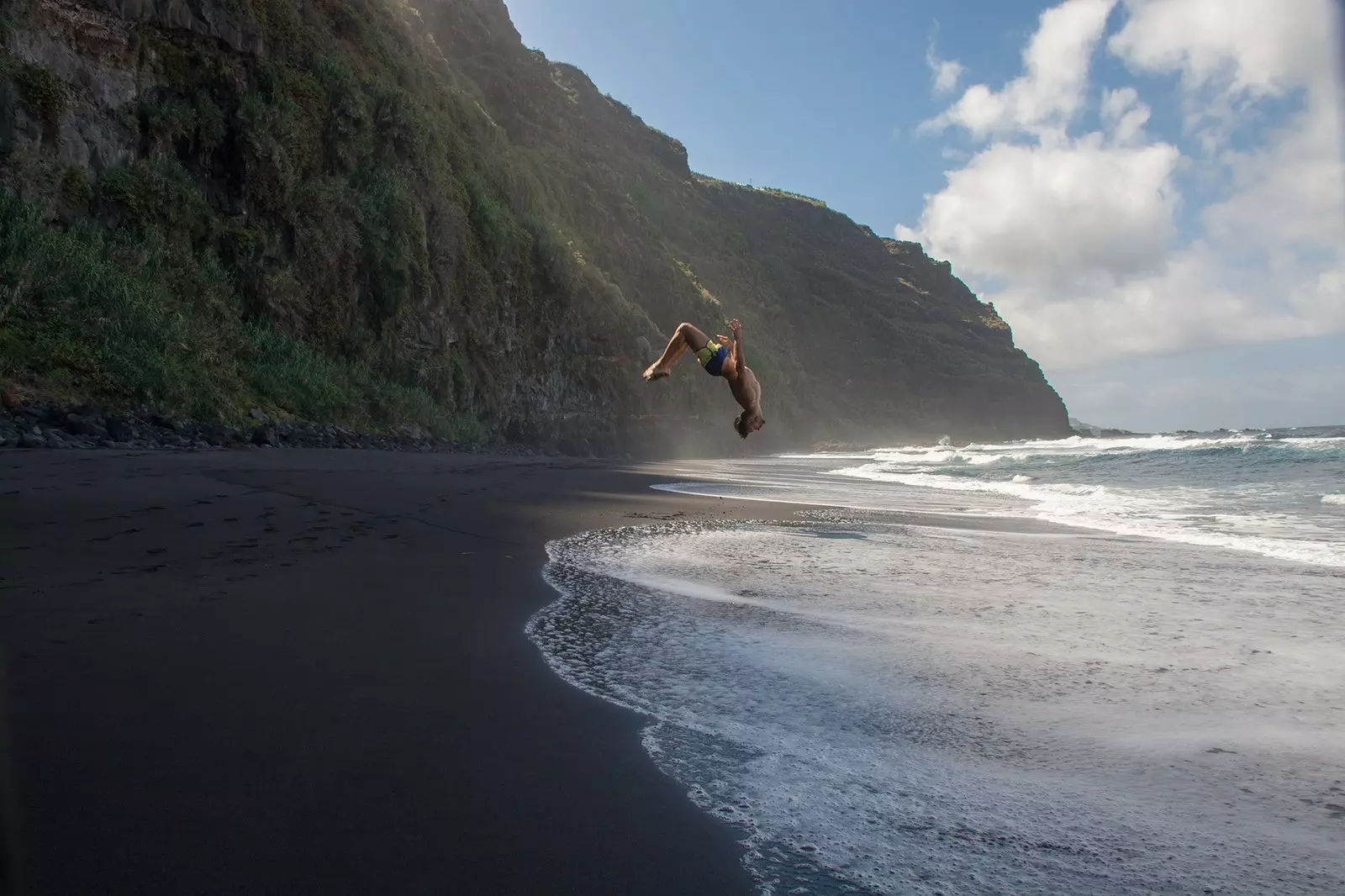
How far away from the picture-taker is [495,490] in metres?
11.4

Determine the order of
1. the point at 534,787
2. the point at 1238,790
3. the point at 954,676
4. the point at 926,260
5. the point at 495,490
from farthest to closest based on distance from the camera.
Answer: the point at 926,260, the point at 495,490, the point at 954,676, the point at 1238,790, the point at 534,787

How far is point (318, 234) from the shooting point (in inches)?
888

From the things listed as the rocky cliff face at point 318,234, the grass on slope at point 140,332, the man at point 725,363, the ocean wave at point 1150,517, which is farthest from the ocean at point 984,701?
the rocky cliff face at point 318,234

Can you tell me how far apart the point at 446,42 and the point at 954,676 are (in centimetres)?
6051

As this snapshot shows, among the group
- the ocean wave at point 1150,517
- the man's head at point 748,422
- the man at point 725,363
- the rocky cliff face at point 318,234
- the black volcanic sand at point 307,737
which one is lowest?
the black volcanic sand at point 307,737

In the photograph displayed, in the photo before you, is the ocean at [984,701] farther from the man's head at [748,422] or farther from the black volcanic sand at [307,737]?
the man's head at [748,422]

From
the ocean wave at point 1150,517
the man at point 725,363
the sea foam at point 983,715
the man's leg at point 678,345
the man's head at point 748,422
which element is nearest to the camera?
the sea foam at point 983,715

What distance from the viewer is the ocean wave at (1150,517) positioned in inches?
297

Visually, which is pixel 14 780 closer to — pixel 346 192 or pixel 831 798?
pixel 831 798

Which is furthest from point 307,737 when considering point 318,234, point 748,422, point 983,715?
point 318,234

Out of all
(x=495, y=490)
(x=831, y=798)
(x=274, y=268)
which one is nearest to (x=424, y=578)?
(x=831, y=798)

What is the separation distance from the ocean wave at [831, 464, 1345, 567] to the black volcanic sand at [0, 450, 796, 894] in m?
6.86

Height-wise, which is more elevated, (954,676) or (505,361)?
(505,361)

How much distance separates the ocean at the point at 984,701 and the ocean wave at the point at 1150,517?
0.25 m
